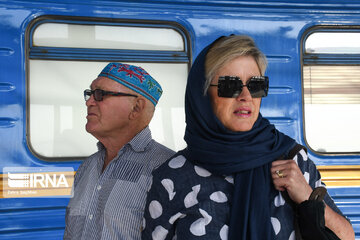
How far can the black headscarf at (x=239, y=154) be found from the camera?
1406 millimetres

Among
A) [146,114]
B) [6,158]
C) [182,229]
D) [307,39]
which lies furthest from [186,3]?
[182,229]

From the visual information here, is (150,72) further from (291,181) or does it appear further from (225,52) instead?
(291,181)

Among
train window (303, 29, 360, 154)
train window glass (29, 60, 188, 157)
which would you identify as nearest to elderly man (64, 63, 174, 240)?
train window glass (29, 60, 188, 157)

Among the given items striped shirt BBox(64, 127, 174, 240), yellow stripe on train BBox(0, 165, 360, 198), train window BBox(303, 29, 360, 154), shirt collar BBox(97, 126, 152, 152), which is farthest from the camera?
train window BBox(303, 29, 360, 154)

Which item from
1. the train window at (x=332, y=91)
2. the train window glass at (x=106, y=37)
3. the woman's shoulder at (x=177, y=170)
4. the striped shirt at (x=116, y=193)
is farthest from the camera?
the train window at (x=332, y=91)

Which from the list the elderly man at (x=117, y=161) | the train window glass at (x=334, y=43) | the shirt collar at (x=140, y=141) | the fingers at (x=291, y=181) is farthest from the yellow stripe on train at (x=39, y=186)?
the train window glass at (x=334, y=43)

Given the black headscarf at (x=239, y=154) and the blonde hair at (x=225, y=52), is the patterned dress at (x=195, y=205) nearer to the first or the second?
the black headscarf at (x=239, y=154)

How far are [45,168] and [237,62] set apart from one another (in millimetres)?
1765

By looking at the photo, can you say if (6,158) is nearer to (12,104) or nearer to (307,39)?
(12,104)

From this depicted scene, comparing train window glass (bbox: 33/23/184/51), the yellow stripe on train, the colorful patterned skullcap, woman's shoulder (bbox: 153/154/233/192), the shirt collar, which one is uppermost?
train window glass (bbox: 33/23/184/51)

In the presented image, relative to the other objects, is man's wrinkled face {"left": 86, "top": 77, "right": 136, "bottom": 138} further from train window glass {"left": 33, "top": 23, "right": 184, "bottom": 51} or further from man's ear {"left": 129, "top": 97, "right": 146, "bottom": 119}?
train window glass {"left": 33, "top": 23, "right": 184, "bottom": 51}

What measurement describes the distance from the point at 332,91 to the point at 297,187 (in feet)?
6.97

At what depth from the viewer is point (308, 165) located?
60.9 inches

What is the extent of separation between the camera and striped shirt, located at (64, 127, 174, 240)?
1822 millimetres
